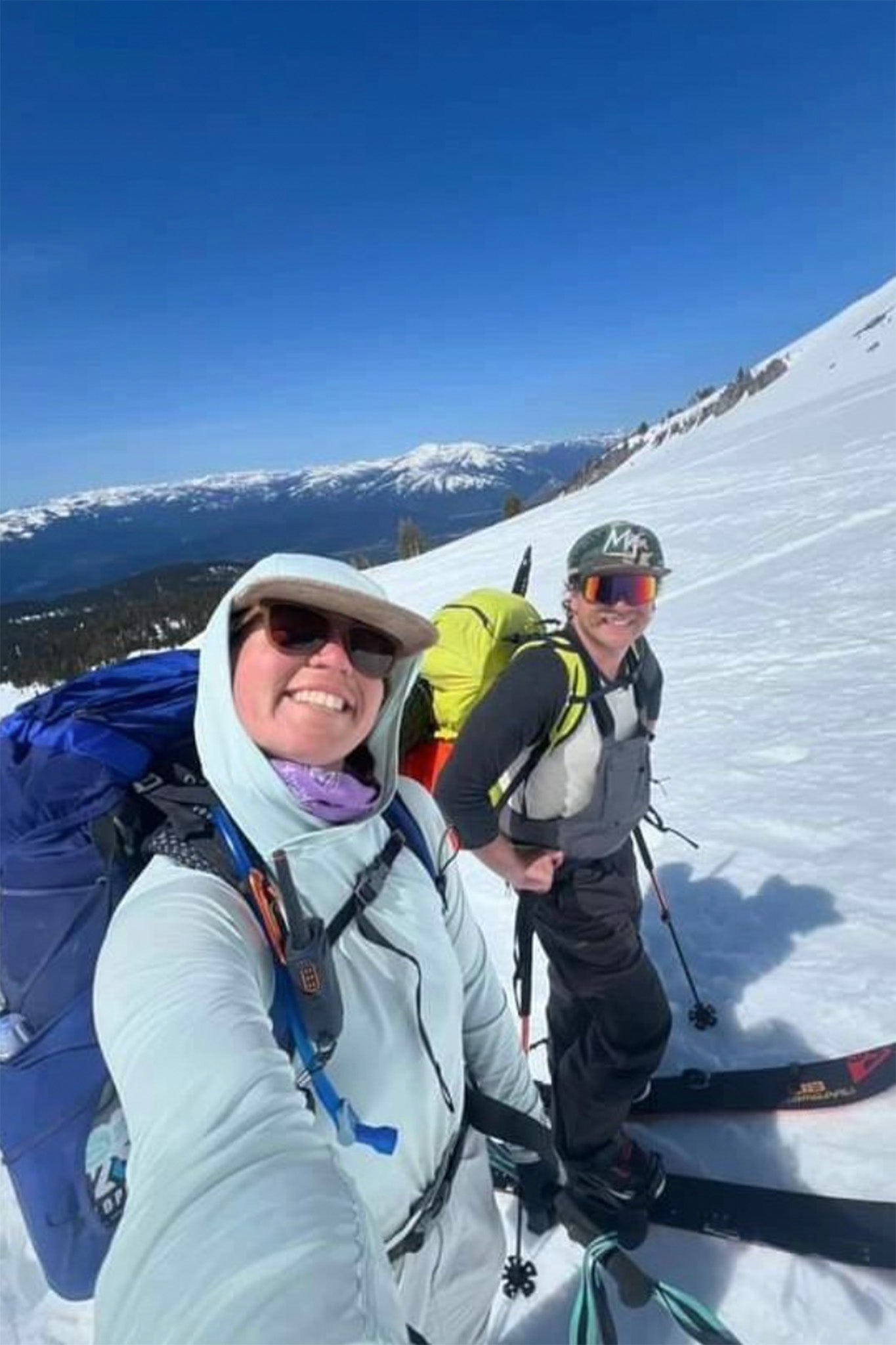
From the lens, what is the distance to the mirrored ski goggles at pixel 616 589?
301 centimetres

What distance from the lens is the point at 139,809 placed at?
169cm

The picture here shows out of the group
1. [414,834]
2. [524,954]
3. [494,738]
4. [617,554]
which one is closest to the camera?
[414,834]

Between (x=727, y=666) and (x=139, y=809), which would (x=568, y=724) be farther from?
(x=727, y=666)

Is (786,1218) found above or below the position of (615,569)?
below

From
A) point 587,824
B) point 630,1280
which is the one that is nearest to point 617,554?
point 587,824

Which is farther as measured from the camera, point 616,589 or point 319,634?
point 616,589

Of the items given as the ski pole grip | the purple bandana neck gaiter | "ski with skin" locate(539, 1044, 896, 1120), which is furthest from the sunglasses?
"ski with skin" locate(539, 1044, 896, 1120)

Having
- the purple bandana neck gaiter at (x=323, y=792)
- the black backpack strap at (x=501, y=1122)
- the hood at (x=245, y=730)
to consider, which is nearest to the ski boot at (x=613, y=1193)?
the black backpack strap at (x=501, y=1122)

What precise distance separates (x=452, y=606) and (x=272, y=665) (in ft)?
6.32

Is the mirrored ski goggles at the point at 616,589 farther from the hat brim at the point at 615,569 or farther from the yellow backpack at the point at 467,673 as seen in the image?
the yellow backpack at the point at 467,673

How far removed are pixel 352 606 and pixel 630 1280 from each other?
2.15 meters

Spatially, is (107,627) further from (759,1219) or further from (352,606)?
(352,606)

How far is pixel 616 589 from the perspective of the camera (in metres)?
3.01

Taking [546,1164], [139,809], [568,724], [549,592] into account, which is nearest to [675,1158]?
[546,1164]
